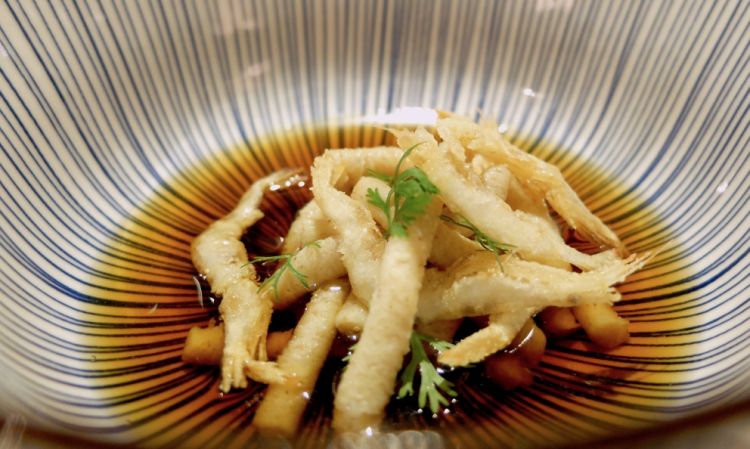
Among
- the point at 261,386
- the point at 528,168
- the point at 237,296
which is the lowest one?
the point at 261,386

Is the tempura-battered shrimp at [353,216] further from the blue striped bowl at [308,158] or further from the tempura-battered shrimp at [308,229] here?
the blue striped bowl at [308,158]

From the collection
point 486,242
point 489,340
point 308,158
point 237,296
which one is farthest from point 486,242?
point 308,158

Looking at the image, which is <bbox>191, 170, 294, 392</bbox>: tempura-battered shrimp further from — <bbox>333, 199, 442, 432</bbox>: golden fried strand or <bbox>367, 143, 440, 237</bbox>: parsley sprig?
<bbox>367, 143, 440, 237</bbox>: parsley sprig

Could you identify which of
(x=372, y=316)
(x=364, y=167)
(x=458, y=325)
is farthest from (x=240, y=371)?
(x=364, y=167)

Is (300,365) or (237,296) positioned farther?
(237,296)

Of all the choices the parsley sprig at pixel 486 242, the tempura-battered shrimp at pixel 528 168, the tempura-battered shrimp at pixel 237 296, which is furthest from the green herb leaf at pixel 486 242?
the tempura-battered shrimp at pixel 237 296

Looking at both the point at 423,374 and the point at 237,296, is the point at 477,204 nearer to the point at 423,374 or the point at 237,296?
the point at 423,374

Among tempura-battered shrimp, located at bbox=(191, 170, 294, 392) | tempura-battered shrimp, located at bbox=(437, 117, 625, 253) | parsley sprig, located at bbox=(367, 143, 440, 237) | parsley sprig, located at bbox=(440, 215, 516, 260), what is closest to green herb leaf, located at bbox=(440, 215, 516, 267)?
parsley sprig, located at bbox=(440, 215, 516, 260)
